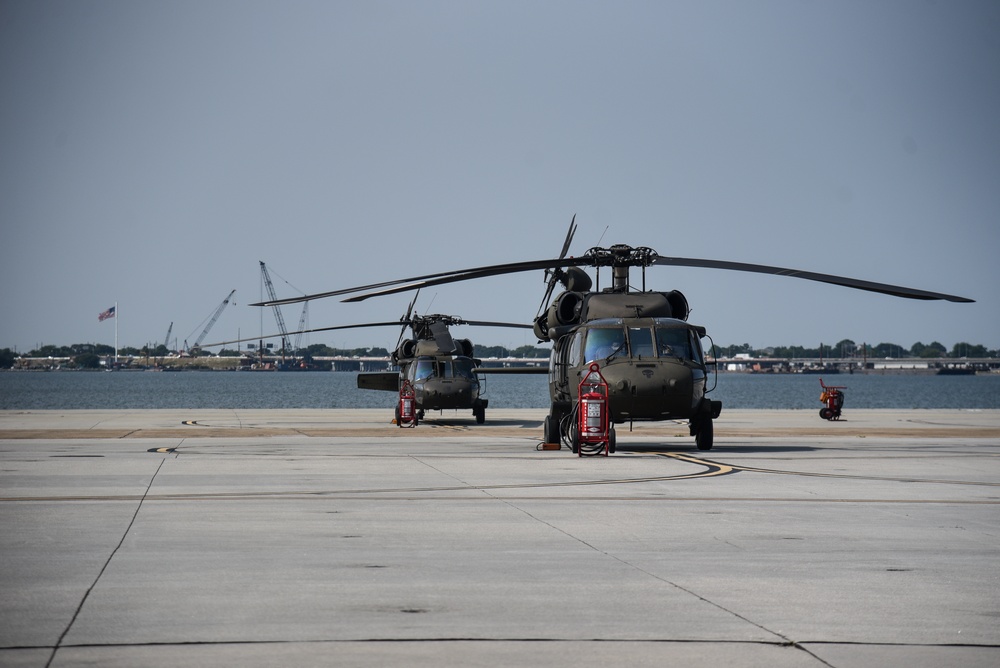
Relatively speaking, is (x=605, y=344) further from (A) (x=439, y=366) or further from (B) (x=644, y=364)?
(A) (x=439, y=366)

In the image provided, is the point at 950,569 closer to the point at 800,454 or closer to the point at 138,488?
the point at 138,488

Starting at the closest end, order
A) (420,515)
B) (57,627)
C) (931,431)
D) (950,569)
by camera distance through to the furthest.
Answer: (57,627) → (950,569) → (420,515) → (931,431)

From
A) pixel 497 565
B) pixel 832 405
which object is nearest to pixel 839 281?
pixel 497 565

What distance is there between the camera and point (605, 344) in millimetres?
21469

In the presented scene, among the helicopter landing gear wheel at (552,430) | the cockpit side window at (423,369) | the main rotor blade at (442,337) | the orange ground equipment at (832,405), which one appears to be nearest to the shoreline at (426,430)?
the orange ground equipment at (832,405)

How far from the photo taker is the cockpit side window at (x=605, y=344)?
21281mm

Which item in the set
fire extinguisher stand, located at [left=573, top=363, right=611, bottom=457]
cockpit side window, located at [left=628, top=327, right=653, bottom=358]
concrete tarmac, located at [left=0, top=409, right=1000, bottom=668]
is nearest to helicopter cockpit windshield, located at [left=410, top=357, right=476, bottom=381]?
cockpit side window, located at [left=628, top=327, right=653, bottom=358]

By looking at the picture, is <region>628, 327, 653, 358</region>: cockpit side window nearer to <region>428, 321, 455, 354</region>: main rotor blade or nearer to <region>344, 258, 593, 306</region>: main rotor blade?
<region>344, 258, 593, 306</region>: main rotor blade

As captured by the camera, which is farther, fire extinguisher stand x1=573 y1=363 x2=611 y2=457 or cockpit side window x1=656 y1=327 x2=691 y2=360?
cockpit side window x1=656 y1=327 x2=691 y2=360

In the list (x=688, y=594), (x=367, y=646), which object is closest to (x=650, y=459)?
(x=688, y=594)

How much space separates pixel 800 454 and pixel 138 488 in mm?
13549

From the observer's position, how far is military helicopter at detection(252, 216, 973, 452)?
20.5 m

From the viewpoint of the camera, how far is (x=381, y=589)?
7309 mm

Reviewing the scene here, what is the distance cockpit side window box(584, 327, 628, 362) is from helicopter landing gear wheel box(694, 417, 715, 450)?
8.58ft
